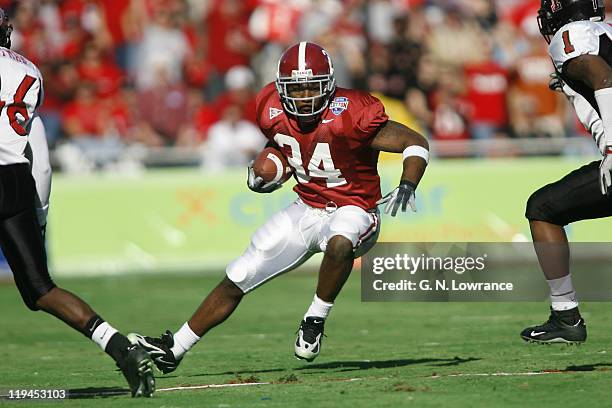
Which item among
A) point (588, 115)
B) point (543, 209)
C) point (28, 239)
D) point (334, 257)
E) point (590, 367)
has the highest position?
point (588, 115)

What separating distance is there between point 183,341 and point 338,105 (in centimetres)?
157

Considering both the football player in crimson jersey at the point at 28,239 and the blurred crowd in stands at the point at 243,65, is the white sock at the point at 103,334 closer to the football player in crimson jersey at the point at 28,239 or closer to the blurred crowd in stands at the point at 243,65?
the football player in crimson jersey at the point at 28,239

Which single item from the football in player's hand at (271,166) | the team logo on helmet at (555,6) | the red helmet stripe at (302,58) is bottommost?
the football in player's hand at (271,166)

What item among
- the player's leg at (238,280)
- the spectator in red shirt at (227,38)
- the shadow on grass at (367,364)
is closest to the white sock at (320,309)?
the player's leg at (238,280)

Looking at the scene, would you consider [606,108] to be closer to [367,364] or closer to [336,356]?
[367,364]

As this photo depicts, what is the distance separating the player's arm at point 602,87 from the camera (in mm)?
6477

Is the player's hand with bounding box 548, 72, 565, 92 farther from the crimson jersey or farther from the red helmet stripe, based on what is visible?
the red helmet stripe

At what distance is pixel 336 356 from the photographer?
8.03m

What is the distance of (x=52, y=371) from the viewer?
7.60 meters

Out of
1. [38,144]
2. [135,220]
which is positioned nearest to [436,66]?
[135,220]

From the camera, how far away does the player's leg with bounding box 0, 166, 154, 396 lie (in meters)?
6.12

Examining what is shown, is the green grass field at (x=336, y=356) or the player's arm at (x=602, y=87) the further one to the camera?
the player's arm at (x=602, y=87)

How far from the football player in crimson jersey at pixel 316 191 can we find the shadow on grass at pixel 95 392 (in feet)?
1.15

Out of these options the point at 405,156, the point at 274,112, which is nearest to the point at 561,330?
the point at 405,156
